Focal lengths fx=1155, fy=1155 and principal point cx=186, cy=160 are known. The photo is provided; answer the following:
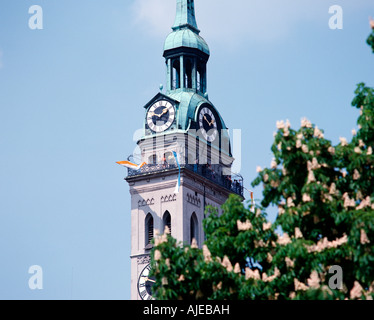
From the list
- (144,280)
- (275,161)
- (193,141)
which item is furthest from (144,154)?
(275,161)

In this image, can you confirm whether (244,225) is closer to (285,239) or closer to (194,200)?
(285,239)

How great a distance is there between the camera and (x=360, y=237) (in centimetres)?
3825

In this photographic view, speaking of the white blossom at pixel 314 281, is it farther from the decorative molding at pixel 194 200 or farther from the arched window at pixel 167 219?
the decorative molding at pixel 194 200

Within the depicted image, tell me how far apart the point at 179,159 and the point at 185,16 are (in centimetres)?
1464

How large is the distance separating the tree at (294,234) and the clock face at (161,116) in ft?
162

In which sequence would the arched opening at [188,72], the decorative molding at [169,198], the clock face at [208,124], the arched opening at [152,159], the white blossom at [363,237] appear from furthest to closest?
1. the arched opening at [188,72]
2. the clock face at [208,124]
3. the arched opening at [152,159]
4. the decorative molding at [169,198]
5. the white blossom at [363,237]

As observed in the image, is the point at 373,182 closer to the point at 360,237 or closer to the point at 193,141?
the point at 360,237

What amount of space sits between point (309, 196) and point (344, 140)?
2.71 metres

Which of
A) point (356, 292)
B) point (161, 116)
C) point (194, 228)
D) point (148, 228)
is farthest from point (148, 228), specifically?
point (356, 292)

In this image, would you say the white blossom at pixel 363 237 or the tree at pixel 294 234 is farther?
the tree at pixel 294 234

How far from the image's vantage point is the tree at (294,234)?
3956 centimetres

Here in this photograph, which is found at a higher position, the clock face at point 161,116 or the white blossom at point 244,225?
the clock face at point 161,116

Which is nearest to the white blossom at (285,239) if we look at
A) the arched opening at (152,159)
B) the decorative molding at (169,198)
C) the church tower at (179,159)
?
the church tower at (179,159)
